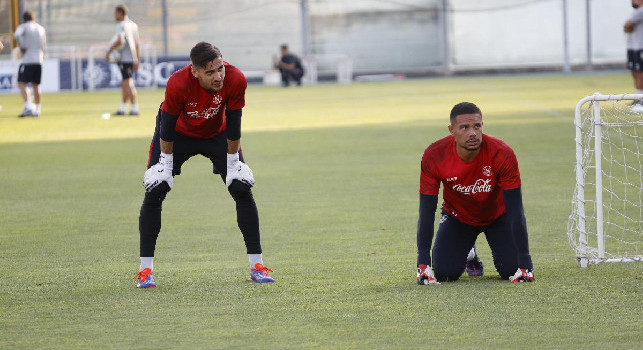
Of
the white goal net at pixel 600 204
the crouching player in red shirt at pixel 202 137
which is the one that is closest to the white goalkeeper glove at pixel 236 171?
the crouching player in red shirt at pixel 202 137

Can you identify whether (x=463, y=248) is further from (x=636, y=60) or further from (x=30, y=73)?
(x=30, y=73)

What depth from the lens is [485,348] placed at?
5043mm

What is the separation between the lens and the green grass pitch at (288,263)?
546 centimetres

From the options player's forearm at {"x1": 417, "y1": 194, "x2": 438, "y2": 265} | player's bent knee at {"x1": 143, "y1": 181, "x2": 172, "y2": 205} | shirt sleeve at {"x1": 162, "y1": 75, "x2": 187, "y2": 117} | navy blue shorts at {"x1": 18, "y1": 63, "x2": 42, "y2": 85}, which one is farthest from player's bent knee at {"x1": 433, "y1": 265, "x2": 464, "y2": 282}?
navy blue shorts at {"x1": 18, "y1": 63, "x2": 42, "y2": 85}

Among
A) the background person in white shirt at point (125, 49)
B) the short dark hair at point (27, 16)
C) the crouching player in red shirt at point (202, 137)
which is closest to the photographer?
the crouching player in red shirt at point (202, 137)

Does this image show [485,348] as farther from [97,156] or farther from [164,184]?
[97,156]

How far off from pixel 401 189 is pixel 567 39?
3425 cm

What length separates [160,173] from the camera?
666cm

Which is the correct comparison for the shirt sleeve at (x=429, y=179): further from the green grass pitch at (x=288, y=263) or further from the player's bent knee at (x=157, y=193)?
the player's bent knee at (x=157, y=193)

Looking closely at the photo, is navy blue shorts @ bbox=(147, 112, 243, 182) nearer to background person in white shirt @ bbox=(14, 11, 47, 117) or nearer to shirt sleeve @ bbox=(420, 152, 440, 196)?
shirt sleeve @ bbox=(420, 152, 440, 196)

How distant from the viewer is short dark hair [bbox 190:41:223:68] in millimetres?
6285

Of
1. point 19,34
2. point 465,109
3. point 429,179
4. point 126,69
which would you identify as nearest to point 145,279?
point 429,179

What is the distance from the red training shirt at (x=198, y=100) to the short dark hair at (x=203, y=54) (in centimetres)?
19

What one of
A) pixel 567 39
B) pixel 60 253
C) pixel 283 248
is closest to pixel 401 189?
pixel 283 248
